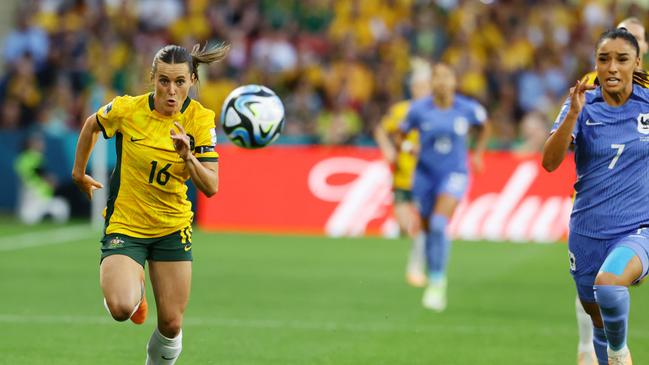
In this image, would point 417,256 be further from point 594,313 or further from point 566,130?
point 566,130

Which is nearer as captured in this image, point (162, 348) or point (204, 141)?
point (204, 141)

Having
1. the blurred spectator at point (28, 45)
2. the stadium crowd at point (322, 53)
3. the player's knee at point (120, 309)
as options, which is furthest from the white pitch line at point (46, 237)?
the player's knee at point (120, 309)

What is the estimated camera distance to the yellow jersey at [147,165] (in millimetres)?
7395

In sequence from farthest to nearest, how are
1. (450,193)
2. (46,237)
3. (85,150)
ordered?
(46,237), (450,193), (85,150)

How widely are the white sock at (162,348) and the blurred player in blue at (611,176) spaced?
97.5 inches

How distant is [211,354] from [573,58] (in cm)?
1464

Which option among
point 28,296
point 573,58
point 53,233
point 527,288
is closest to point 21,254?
point 53,233

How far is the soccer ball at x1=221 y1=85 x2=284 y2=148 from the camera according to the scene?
8344mm

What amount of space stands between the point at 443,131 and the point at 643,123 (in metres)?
6.09

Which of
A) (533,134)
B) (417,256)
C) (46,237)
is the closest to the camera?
(417,256)

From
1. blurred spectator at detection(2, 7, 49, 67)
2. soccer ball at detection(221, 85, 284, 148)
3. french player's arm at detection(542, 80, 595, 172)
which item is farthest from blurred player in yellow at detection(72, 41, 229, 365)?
blurred spectator at detection(2, 7, 49, 67)

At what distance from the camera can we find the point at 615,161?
720cm

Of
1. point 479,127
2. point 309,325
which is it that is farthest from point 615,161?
point 479,127

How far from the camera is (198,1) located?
2538 cm
